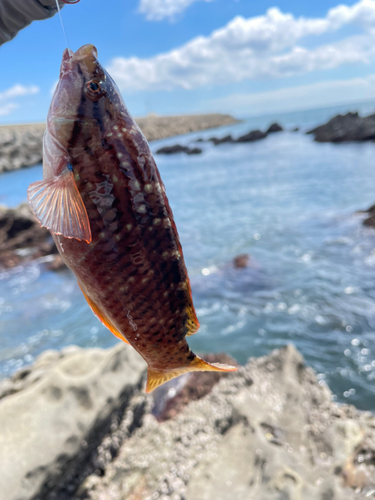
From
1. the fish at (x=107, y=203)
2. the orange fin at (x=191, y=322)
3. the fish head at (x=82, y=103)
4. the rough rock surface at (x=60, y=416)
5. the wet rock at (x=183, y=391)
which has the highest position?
the fish head at (x=82, y=103)

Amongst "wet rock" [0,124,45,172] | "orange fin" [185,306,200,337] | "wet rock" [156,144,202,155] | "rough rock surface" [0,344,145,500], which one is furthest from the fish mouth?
"wet rock" [156,144,202,155]

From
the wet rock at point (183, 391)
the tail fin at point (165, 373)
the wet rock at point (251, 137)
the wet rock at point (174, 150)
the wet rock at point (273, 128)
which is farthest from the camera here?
the wet rock at point (273, 128)

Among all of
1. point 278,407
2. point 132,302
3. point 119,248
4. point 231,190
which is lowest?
point 231,190

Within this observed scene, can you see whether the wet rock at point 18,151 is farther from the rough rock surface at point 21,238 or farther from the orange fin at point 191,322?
the orange fin at point 191,322

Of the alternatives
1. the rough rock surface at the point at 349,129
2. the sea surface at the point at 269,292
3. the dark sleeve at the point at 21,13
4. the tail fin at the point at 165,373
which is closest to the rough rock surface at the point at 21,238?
the sea surface at the point at 269,292

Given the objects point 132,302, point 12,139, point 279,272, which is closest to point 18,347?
point 279,272

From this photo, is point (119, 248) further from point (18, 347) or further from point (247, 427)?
point (18, 347)
